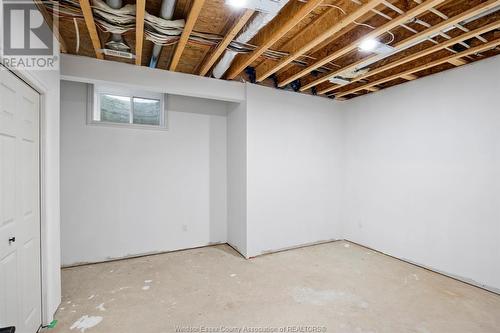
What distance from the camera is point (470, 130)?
2.96m

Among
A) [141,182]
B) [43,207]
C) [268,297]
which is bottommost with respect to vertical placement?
[268,297]

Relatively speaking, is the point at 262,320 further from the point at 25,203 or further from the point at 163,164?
the point at 163,164

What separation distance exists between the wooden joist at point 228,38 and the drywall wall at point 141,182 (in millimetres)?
1052

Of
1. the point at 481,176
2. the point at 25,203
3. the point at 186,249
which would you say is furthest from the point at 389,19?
the point at 186,249

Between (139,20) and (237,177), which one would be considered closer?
(139,20)

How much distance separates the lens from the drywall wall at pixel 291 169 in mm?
3736

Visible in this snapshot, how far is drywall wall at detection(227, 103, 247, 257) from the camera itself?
3.72m

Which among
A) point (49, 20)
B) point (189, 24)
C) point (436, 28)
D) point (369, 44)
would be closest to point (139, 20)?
point (189, 24)

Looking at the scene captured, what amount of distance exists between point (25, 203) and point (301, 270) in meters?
2.95

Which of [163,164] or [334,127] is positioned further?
[334,127]

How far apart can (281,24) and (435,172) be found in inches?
109

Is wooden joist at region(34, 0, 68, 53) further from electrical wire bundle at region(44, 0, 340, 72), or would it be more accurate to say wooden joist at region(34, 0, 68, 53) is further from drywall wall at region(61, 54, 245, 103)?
drywall wall at region(61, 54, 245, 103)

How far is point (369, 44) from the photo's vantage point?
2520 millimetres

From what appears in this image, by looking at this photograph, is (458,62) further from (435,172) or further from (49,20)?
(49,20)
